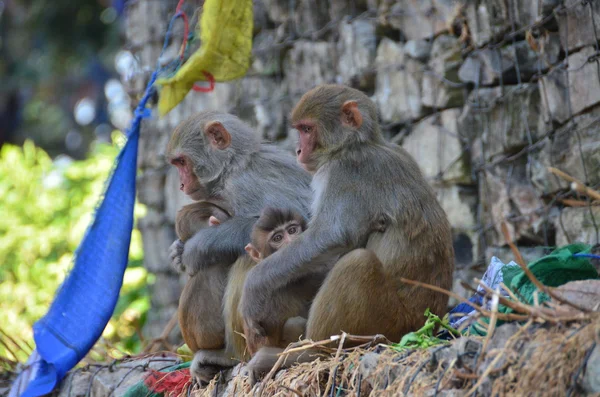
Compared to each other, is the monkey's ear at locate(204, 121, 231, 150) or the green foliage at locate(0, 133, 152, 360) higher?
the monkey's ear at locate(204, 121, 231, 150)

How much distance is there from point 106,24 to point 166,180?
9330 mm

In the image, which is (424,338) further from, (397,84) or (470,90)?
(397,84)

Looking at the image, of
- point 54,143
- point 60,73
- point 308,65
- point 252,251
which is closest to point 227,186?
point 252,251

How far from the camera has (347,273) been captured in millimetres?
3748

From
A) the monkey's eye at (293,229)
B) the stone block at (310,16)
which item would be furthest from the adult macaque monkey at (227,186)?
the stone block at (310,16)

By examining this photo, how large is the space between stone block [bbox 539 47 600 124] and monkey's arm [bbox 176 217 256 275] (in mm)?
1947

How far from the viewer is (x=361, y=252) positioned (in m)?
3.78

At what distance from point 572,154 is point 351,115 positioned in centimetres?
150

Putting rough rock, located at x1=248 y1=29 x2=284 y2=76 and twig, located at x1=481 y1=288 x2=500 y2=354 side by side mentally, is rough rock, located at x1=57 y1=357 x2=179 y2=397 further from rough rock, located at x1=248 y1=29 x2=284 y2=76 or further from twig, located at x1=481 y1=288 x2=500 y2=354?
rough rock, located at x1=248 y1=29 x2=284 y2=76

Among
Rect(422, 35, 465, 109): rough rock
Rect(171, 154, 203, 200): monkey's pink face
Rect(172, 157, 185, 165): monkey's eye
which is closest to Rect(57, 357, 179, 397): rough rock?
Rect(171, 154, 203, 200): monkey's pink face

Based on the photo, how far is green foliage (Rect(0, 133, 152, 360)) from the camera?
9.12 meters

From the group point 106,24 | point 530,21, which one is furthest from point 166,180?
point 106,24

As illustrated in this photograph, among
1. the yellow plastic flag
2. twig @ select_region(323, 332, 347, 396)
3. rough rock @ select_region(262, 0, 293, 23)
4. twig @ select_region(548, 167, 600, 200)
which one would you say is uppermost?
rough rock @ select_region(262, 0, 293, 23)

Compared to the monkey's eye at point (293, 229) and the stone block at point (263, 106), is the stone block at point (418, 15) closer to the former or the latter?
the stone block at point (263, 106)
